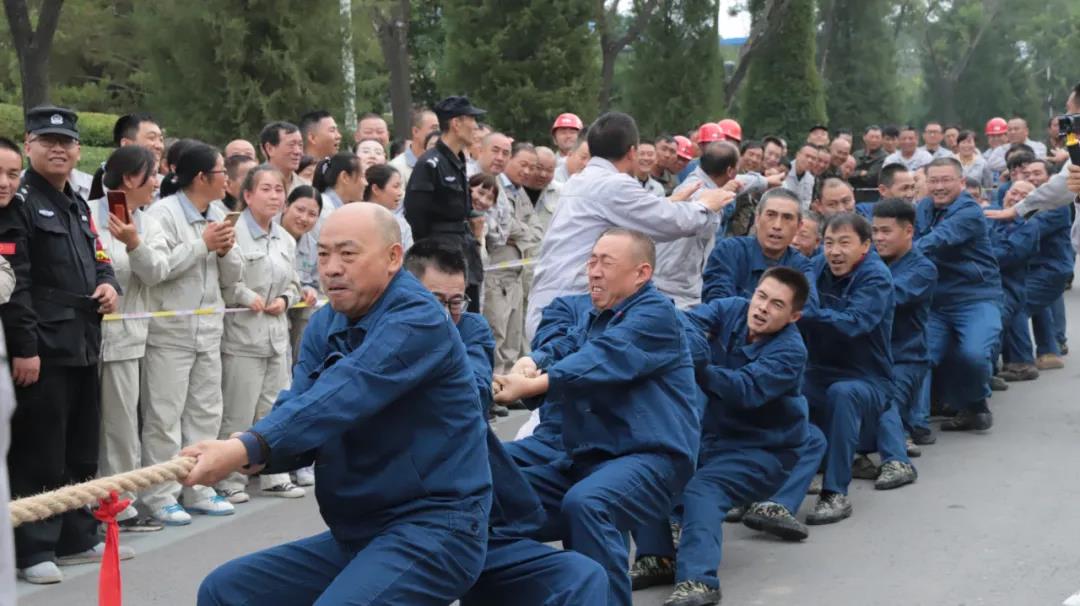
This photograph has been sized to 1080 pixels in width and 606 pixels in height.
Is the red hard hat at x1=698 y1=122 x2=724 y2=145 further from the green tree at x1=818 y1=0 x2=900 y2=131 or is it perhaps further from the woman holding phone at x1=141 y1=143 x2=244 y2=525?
the green tree at x1=818 y1=0 x2=900 y2=131

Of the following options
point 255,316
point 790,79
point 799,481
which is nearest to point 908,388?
point 799,481

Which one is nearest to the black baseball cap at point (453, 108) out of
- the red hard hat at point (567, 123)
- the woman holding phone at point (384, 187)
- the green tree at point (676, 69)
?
the woman holding phone at point (384, 187)

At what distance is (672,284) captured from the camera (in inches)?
333

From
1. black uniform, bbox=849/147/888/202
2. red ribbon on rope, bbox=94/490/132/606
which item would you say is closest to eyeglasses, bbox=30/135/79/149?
red ribbon on rope, bbox=94/490/132/606

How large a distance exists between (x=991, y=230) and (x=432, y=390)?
26.4ft

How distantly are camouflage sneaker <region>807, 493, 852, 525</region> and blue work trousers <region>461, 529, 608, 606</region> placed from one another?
9.81 feet

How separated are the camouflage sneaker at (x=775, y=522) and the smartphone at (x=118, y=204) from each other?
3.48 meters

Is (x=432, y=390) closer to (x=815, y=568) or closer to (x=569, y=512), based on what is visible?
(x=569, y=512)

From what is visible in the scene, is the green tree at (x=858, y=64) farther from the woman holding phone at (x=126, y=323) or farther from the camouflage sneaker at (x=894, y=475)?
the woman holding phone at (x=126, y=323)

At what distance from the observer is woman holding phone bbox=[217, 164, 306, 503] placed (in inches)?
325

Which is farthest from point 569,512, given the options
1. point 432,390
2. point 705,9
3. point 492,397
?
point 705,9

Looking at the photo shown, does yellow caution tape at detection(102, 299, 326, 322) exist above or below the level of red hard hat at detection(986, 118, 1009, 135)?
above

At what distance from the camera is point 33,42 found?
15.7 meters

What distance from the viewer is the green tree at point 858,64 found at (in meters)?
39.2
